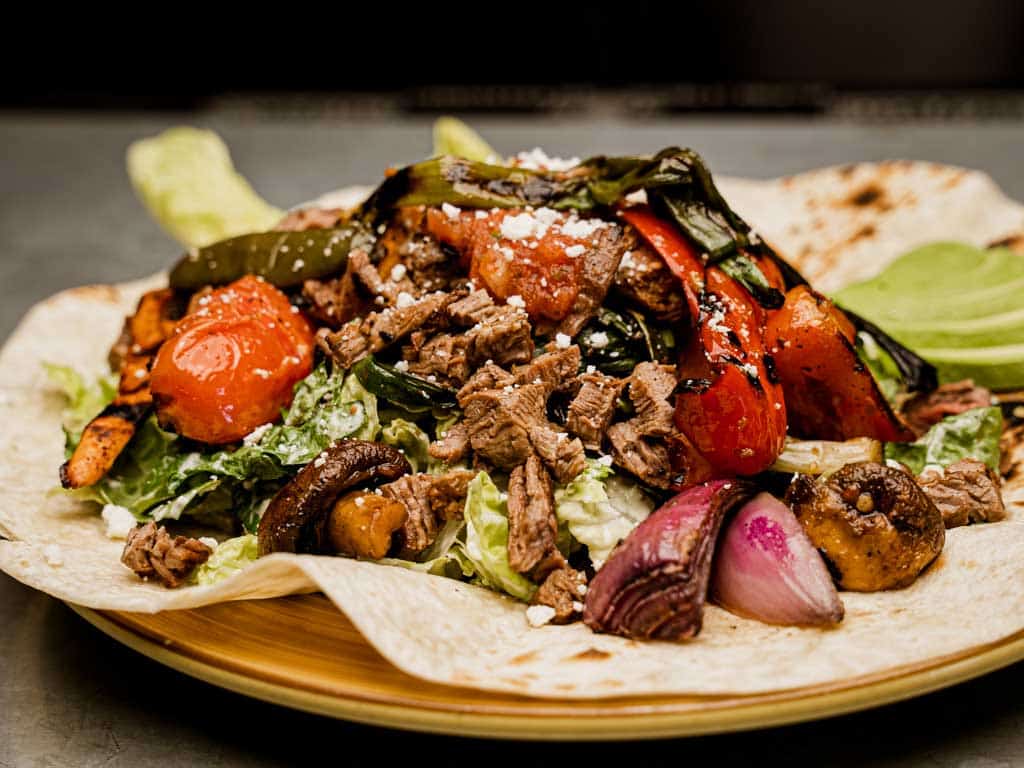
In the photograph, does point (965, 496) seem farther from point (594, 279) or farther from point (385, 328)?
point (385, 328)

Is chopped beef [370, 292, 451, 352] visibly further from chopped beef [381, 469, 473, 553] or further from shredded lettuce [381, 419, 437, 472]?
chopped beef [381, 469, 473, 553]

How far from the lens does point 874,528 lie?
9.08ft

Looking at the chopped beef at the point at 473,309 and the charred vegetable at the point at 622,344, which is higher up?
the chopped beef at the point at 473,309

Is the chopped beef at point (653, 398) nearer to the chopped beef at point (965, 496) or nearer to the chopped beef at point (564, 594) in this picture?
the chopped beef at point (564, 594)

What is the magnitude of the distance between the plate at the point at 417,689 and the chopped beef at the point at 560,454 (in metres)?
0.68

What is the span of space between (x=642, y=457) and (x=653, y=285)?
549 millimetres

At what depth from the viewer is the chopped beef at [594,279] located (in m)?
3.30

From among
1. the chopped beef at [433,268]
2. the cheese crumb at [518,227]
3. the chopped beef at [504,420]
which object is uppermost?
the cheese crumb at [518,227]

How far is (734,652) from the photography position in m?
2.47

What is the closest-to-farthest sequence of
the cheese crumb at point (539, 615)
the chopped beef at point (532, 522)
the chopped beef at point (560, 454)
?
the cheese crumb at point (539, 615) → the chopped beef at point (532, 522) → the chopped beef at point (560, 454)

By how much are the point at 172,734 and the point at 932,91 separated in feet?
28.8

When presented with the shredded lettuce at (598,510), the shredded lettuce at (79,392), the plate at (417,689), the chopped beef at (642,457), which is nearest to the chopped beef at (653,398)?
the chopped beef at (642,457)

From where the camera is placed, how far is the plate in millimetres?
2258

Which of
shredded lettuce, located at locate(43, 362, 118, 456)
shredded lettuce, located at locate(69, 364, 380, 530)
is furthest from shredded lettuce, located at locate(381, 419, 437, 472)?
shredded lettuce, located at locate(43, 362, 118, 456)
